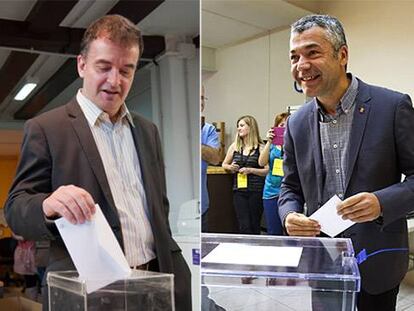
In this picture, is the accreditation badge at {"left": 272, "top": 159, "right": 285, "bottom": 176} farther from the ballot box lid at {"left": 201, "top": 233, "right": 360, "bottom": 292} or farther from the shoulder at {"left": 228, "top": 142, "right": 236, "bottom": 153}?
the ballot box lid at {"left": 201, "top": 233, "right": 360, "bottom": 292}

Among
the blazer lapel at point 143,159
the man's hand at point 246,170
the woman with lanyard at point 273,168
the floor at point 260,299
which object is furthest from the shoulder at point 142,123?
the man's hand at point 246,170

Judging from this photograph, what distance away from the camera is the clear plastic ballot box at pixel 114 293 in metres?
0.53

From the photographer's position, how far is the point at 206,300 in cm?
67

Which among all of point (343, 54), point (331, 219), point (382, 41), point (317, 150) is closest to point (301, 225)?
point (331, 219)

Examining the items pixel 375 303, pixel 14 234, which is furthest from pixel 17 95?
pixel 375 303

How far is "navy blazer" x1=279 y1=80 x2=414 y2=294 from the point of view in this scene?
881 mm

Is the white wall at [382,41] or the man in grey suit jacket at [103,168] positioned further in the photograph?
the white wall at [382,41]

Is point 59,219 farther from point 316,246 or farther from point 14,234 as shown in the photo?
point 316,246

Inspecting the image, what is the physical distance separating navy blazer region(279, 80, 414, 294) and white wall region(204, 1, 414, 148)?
371 mm

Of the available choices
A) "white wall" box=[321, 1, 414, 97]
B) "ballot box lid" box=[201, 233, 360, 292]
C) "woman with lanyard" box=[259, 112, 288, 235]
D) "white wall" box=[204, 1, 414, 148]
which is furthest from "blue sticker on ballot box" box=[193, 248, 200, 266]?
"white wall" box=[321, 1, 414, 97]

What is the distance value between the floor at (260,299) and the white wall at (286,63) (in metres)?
0.65

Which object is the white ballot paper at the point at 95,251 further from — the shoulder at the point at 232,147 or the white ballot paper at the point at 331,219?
the shoulder at the point at 232,147

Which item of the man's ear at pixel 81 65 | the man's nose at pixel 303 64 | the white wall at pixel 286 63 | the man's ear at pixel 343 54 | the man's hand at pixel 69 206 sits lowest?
the man's hand at pixel 69 206

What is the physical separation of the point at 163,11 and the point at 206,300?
0.49 metres
